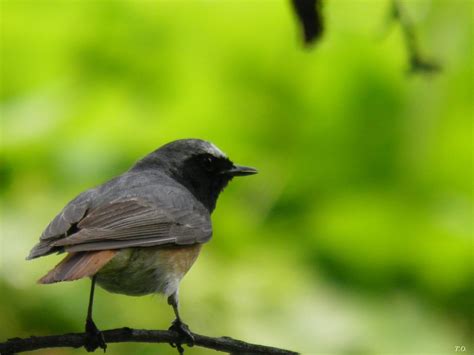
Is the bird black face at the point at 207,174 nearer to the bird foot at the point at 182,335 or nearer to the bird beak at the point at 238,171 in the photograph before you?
the bird beak at the point at 238,171

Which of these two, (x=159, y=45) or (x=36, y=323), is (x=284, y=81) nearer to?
(x=159, y=45)

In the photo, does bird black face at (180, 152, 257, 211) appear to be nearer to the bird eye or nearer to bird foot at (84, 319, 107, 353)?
the bird eye

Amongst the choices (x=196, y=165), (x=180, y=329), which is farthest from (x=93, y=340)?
(x=196, y=165)

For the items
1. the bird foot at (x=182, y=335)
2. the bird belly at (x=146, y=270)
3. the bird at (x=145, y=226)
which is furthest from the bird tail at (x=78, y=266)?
the bird foot at (x=182, y=335)

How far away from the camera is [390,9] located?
2658mm

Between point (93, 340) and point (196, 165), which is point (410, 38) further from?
point (196, 165)

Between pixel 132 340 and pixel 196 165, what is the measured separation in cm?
165

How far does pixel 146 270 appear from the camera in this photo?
3.29 m

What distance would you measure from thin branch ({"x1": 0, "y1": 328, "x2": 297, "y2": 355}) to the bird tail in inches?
6.6

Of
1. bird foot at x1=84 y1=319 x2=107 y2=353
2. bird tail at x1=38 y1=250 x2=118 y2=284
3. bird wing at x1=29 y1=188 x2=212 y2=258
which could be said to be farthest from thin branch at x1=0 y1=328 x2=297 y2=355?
bird wing at x1=29 y1=188 x2=212 y2=258

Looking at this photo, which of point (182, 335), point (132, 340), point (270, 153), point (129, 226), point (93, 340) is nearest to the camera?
point (132, 340)

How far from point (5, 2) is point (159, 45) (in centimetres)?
91

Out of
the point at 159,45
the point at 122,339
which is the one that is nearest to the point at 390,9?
the point at 122,339

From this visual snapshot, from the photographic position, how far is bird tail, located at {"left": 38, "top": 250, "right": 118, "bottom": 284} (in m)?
2.62
